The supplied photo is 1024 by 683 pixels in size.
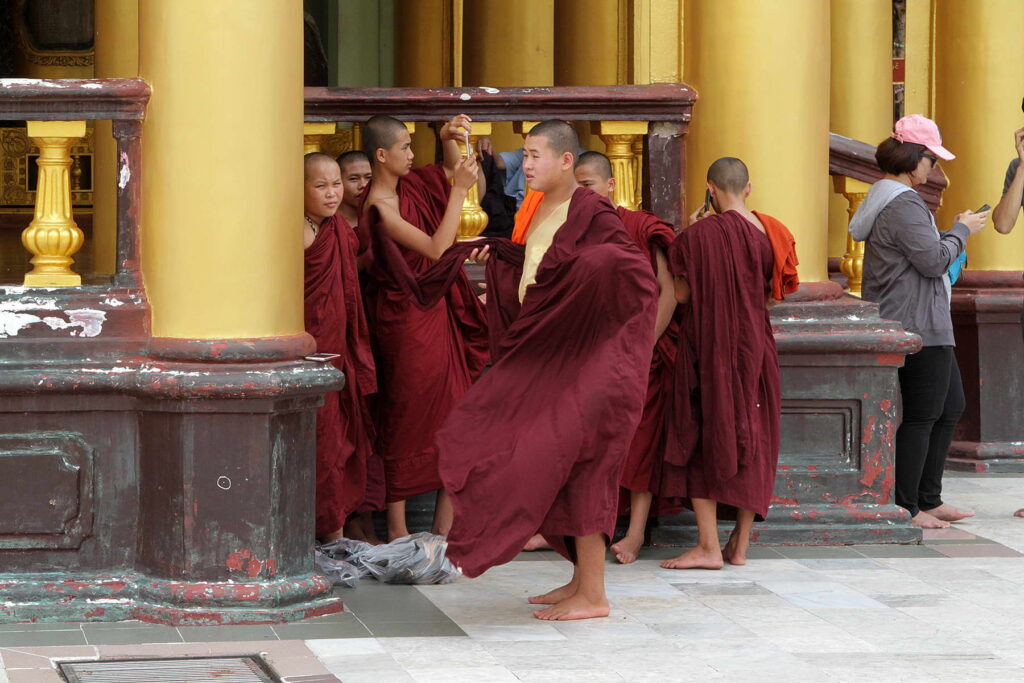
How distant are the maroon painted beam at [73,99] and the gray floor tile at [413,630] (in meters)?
1.87

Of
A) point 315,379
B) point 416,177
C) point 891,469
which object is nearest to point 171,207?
point 315,379

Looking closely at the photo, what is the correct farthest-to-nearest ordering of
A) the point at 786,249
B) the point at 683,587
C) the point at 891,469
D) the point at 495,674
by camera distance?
1. the point at 891,469
2. the point at 786,249
3. the point at 683,587
4. the point at 495,674

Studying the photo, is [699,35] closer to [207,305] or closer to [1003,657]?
[207,305]

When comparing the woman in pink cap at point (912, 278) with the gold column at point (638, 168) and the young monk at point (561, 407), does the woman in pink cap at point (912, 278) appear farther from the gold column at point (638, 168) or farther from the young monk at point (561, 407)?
the young monk at point (561, 407)

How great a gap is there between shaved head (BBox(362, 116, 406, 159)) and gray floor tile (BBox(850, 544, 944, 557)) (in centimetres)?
247

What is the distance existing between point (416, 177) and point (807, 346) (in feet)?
5.63

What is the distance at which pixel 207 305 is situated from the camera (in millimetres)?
5906

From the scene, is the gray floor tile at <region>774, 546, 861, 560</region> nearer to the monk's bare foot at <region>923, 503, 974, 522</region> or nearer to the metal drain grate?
the monk's bare foot at <region>923, 503, 974, 522</region>

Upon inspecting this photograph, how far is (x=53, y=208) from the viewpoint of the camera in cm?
605

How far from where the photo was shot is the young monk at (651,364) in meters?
6.96

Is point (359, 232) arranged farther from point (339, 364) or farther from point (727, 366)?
point (727, 366)

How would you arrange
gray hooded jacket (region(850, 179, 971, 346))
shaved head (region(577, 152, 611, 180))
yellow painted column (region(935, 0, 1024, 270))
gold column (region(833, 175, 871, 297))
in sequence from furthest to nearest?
1. yellow painted column (region(935, 0, 1024, 270))
2. gold column (region(833, 175, 871, 297))
3. gray hooded jacket (region(850, 179, 971, 346))
4. shaved head (region(577, 152, 611, 180))

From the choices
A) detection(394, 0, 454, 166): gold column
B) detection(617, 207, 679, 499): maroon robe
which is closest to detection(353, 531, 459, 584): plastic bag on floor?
detection(617, 207, 679, 499): maroon robe

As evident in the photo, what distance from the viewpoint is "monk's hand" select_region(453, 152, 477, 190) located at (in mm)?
6750
